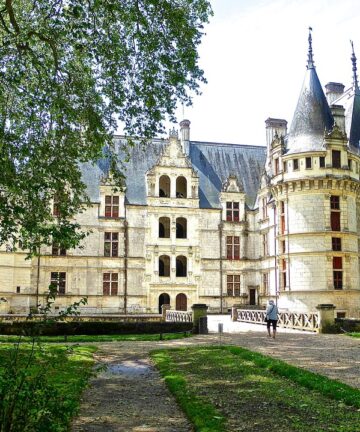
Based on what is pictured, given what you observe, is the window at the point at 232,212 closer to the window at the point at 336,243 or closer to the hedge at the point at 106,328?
the window at the point at 336,243

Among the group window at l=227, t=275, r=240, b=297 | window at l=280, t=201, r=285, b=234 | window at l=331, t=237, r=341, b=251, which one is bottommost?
window at l=227, t=275, r=240, b=297

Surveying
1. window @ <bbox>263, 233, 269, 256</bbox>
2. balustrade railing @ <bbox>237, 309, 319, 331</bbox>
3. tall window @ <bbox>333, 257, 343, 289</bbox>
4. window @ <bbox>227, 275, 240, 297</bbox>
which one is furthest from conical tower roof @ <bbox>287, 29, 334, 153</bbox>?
window @ <bbox>227, 275, 240, 297</bbox>

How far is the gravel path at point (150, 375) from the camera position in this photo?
22.7 feet

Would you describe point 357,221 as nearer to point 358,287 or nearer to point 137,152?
point 358,287

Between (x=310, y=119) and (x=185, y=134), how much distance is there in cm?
1155

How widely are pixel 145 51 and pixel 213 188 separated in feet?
89.2

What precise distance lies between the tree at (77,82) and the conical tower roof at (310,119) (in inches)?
772

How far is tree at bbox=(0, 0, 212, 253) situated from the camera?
437 inches

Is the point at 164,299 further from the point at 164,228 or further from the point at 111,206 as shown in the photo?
the point at 111,206

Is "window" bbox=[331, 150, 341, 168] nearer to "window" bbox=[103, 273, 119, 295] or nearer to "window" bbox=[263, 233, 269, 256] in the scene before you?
"window" bbox=[263, 233, 269, 256]

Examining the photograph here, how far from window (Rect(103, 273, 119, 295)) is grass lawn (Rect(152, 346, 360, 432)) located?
23.3 m

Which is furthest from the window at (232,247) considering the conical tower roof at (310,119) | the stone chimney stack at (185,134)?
the conical tower roof at (310,119)

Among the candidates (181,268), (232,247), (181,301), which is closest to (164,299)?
(181,301)

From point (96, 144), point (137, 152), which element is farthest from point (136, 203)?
point (96, 144)
